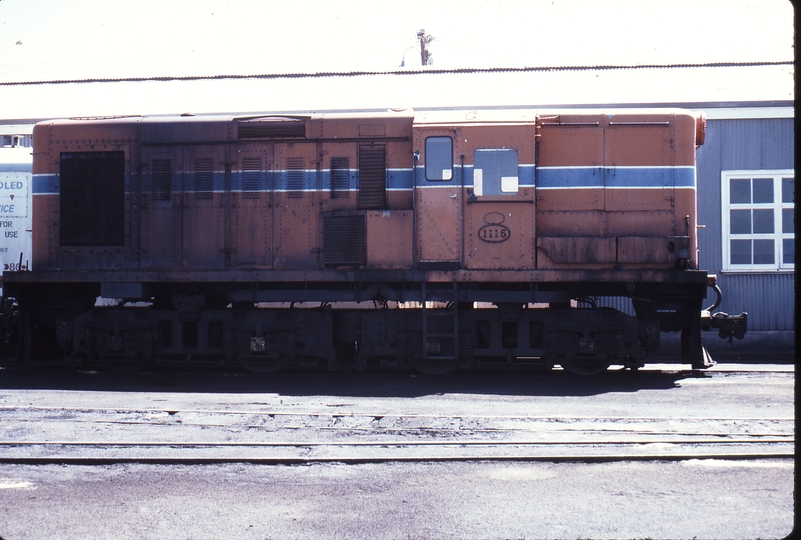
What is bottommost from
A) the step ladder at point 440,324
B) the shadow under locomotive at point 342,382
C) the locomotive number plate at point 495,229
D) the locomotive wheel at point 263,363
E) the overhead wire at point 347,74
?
the shadow under locomotive at point 342,382

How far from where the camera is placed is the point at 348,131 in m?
10.5

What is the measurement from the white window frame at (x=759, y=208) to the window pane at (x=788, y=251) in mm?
43

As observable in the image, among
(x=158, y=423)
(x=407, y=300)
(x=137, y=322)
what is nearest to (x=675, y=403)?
(x=407, y=300)

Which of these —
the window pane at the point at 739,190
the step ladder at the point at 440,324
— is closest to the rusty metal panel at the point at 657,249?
the step ladder at the point at 440,324

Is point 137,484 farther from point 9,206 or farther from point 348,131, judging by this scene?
point 9,206

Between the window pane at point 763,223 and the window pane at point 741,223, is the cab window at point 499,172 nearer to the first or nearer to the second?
the window pane at point 741,223

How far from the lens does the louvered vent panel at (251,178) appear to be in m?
10.6

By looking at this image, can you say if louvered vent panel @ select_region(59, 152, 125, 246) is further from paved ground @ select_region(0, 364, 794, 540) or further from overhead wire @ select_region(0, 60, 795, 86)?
overhead wire @ select_region(0, 60, 795, 86)

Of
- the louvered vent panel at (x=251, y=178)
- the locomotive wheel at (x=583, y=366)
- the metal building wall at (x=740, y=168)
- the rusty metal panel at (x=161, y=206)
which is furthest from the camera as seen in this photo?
the metal building wall at (x=740, y=168)

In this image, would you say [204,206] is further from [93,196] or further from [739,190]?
[739,190]

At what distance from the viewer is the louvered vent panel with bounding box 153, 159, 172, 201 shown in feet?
35.3

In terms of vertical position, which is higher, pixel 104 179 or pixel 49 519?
pixel 104 179

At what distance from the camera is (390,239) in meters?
10.3

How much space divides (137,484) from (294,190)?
19.3 ft
